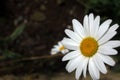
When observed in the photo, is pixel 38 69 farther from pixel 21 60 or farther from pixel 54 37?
pixel 54 37

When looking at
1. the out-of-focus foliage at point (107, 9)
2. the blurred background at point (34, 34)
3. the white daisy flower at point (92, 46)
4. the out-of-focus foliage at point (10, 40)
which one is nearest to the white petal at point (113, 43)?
the white daisy flower at point (92, 46)

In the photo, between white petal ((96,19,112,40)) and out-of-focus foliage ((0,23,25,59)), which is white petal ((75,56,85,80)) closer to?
white petal ((96,19,112,40))

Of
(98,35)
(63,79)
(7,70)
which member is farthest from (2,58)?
(98,35)

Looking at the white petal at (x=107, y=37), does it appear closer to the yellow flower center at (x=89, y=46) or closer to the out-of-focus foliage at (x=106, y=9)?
the yellow flower center at (x=89, y=46)

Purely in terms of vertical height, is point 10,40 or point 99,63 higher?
point 10,40

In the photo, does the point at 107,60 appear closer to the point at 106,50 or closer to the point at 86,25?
the point at 106,50

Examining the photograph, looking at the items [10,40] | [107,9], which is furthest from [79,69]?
[10,40]

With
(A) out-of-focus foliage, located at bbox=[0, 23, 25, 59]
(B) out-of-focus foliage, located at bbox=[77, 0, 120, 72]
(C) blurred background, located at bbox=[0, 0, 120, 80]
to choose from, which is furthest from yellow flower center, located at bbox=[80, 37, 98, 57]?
(A) out-of-focus foliage, located at bbox=[0, 23, 25, 59]
